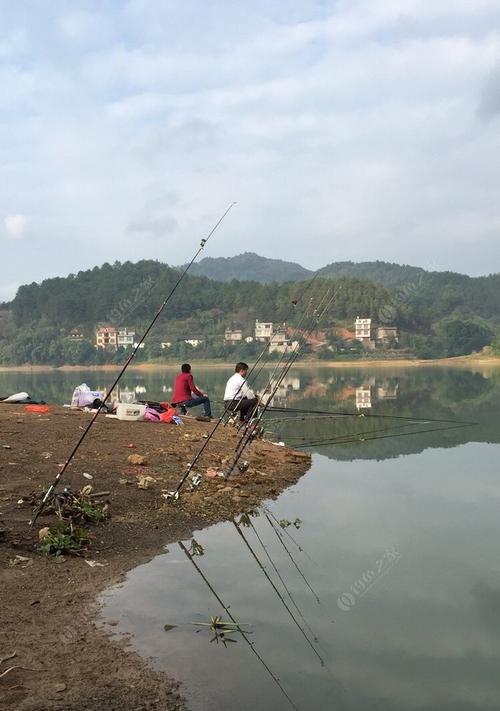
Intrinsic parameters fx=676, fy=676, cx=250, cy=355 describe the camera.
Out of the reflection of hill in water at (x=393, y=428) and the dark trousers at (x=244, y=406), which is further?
the dark trousers at (x=244, y=406)

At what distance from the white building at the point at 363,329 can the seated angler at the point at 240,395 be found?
A: 3556 inches

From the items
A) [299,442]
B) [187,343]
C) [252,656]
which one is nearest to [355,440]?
[299,442]

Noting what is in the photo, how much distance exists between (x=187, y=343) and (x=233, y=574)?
101m

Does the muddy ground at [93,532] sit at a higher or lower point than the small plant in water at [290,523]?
higher

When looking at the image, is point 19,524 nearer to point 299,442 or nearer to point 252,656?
point 252,656

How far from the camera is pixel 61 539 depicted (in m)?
6.07

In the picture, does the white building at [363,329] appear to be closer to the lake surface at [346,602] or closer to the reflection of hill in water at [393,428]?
the reflection of hill in water at [393,428]

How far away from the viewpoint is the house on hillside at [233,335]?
112 meters

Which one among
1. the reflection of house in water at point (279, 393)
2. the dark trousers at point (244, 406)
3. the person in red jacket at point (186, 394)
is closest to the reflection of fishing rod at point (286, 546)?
the reflection of house in water at point (279, 393)

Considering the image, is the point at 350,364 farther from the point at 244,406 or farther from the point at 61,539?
the point at 61,539

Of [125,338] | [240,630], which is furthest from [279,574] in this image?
[125,338]

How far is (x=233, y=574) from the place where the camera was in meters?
5.96

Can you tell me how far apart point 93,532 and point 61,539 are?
0.60 meters

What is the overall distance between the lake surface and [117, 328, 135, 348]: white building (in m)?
96.1
